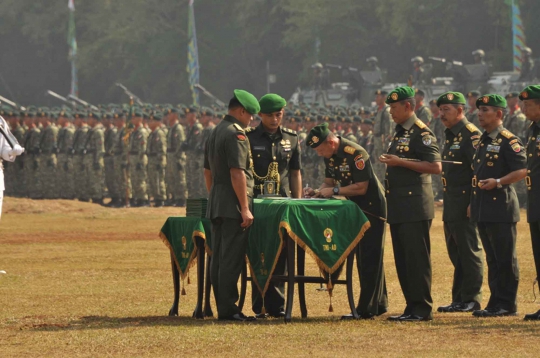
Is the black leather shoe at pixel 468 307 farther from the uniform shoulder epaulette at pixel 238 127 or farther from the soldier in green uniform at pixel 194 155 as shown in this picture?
the soldier in green uniform at pixel 194 155

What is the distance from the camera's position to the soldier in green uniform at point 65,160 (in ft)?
109

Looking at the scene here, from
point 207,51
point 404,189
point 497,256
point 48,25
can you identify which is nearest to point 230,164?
point 404,189

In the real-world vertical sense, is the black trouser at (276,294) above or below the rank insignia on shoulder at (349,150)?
below

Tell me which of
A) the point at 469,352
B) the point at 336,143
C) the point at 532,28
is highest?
the point at 532,28

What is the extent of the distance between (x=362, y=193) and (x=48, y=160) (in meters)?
23.9

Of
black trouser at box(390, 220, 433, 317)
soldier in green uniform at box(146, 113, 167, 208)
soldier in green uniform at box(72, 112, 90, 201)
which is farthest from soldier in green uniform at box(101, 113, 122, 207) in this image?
black trouser at box(390, 220, 433, 317)

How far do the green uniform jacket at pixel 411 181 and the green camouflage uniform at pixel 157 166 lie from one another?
20413 mm

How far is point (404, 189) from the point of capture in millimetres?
10641

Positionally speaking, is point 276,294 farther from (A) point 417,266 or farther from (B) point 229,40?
(B) point 229,40

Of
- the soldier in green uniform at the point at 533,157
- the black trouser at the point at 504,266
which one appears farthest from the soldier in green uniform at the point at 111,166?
the soldier in green uniform at the point at 533,157

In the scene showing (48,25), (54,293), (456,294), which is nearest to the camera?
(456,294)

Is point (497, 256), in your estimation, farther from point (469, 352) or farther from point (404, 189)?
point (469, 352)

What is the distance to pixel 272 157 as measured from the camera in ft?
37.0

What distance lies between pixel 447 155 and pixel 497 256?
1.35m
